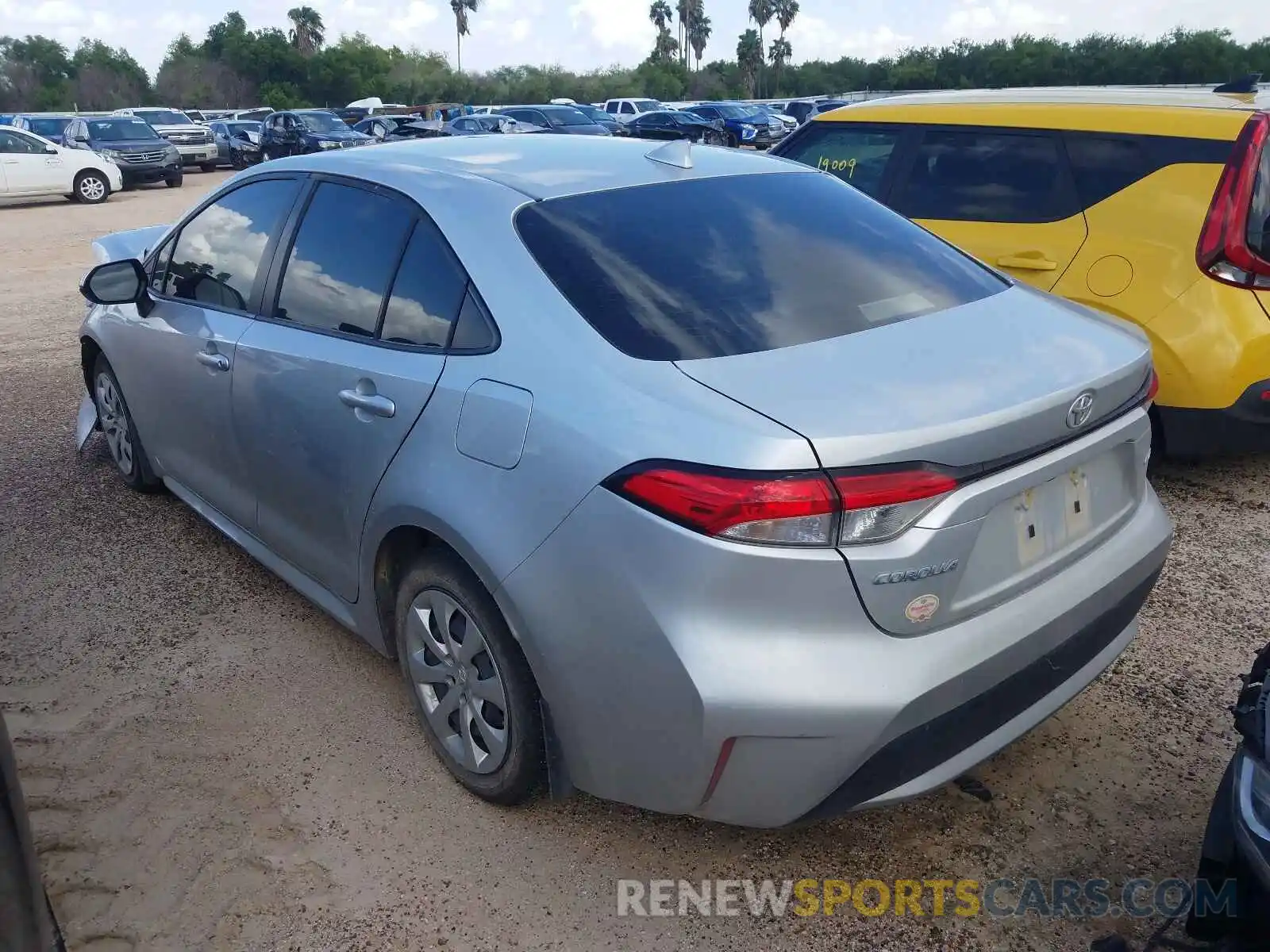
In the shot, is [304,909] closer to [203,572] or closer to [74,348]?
[203,572]

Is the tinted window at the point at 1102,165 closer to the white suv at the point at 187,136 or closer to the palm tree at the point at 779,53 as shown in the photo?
the white suv at the point at 187,136

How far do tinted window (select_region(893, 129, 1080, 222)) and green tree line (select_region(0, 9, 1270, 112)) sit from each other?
53719 mm

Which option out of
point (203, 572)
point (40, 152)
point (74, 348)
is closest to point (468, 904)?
point (203, 572)

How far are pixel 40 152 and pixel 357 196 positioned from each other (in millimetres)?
20059

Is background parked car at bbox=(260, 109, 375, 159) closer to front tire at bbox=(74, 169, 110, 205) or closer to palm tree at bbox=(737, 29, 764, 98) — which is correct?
front tire at bbox=(74, 169, 110, 205)

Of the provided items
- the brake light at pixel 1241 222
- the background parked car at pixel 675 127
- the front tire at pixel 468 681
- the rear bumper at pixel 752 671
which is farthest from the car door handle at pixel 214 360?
the background parked car at pixel 675 127

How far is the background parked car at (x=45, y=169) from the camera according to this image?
19.2 m

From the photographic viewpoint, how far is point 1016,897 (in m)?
2.39

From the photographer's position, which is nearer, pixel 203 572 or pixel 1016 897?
pixel 1016 897

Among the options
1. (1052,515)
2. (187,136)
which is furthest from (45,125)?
(1052,515)

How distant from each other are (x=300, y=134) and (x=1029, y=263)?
26878 millimetres

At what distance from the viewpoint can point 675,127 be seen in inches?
1234

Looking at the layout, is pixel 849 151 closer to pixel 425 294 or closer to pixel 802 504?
pixel 425 294

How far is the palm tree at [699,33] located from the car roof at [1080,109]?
100 meters
